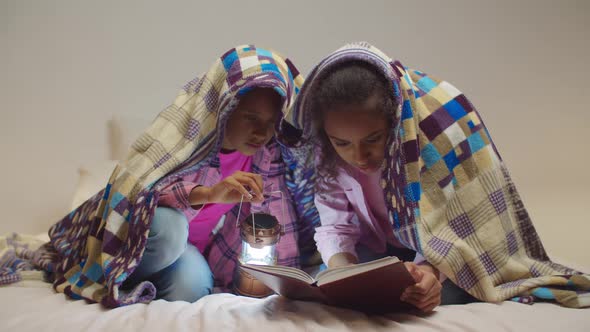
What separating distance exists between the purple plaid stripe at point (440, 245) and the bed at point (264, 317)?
10cm

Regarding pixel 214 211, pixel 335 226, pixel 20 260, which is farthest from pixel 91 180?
pixel 335 226

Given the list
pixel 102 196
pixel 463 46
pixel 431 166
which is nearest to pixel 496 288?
pixel 431 166

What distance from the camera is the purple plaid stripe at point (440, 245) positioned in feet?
3.04

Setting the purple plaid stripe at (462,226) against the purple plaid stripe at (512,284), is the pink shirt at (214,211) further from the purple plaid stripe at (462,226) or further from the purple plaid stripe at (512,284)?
the purple plaid stripe at (512,284)

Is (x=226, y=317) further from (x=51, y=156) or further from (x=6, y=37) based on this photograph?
(x=6, y=37)

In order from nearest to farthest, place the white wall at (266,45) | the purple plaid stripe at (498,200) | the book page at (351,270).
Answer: the book page at (351,270)
the purple plaid stripe at (498,200)
the white wall at (266,45)

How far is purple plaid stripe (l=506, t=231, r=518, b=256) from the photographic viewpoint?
39.7 inches

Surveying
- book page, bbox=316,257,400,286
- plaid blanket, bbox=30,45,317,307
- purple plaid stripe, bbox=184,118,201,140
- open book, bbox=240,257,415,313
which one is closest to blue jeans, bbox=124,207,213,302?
plaid blanket, bbox=30,45,317,307

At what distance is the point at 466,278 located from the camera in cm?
94

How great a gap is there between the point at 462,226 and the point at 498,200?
0.11m

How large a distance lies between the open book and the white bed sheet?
0.02m

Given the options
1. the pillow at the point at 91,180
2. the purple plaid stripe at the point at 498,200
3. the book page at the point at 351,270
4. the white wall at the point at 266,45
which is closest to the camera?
the book page at the point at 351,270

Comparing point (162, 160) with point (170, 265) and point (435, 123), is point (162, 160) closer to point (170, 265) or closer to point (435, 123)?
point (170, 265)

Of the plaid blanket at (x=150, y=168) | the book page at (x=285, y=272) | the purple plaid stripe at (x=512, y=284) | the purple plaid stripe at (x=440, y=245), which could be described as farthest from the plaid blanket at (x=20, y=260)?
the purple plaid stripe at (x=512, y=284)
